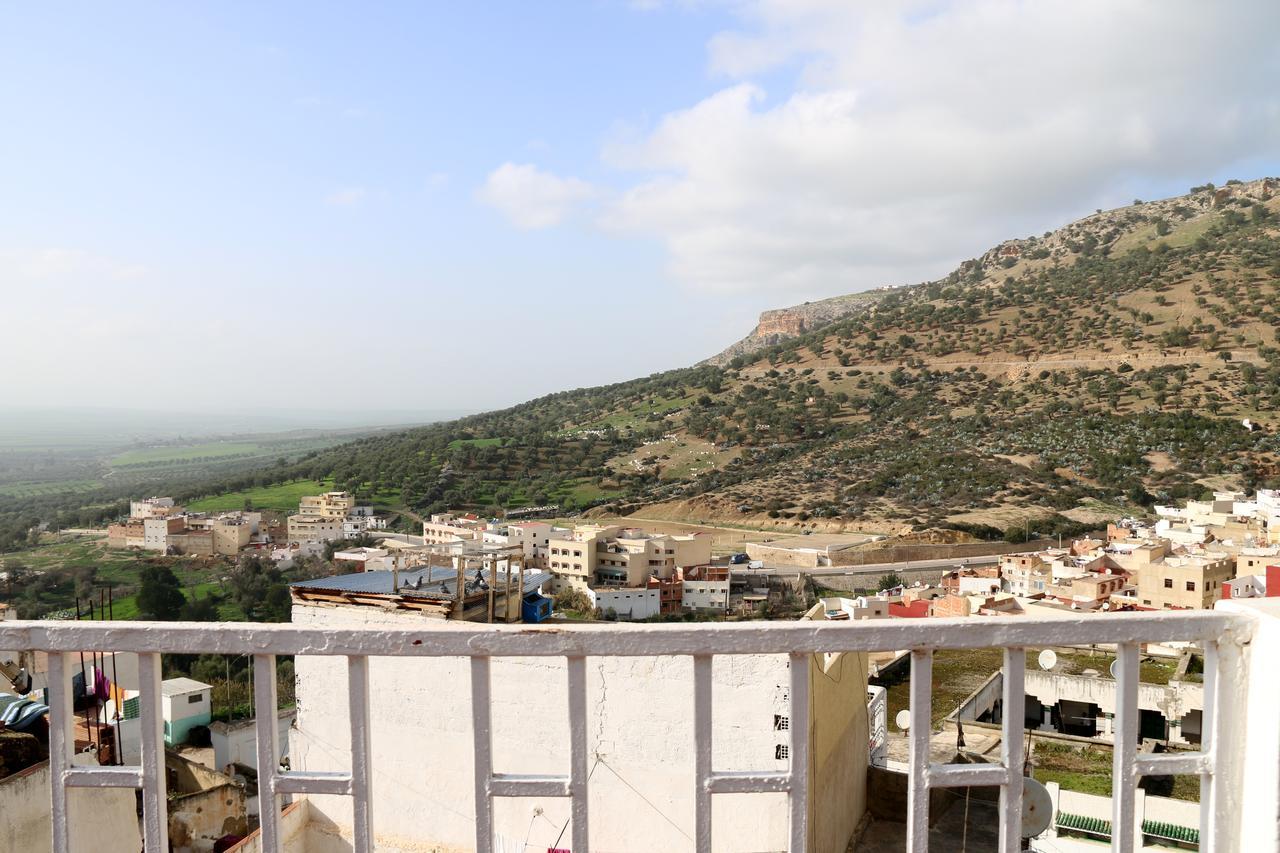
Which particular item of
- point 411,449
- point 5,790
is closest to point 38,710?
point 5,790

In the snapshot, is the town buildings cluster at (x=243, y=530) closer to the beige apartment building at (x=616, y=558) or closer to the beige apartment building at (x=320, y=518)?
the beige apartment building at (x=320, y=518)

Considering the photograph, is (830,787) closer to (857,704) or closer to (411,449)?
(857,704)

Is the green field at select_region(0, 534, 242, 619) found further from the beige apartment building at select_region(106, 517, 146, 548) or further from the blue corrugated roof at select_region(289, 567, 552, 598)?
the blue corrugated roof at select_region(289, 567, 552, 598)

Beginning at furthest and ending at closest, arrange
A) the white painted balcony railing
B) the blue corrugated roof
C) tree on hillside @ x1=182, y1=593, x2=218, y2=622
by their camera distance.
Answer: tree on hillside @ x1=182, y1=593, x2=218, y2=622 → the blue corrugated roof → the white painted balcony railing

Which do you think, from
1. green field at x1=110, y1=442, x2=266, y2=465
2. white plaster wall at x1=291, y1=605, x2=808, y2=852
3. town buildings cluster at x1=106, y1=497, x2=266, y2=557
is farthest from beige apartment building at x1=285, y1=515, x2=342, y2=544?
green field at x1=110, y1=442, x2=266, y2=465

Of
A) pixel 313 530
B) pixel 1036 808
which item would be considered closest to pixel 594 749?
pixel 1036 808

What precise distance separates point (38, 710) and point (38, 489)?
139 metres

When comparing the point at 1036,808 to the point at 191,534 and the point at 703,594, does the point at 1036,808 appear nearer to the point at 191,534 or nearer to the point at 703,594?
the point at 703,594

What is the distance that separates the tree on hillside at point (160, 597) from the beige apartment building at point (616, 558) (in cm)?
1561

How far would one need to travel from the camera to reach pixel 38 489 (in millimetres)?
116000

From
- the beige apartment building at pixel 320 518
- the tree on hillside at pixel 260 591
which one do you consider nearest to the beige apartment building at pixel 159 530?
the beige apartment building at pixel 320 518

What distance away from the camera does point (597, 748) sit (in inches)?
233

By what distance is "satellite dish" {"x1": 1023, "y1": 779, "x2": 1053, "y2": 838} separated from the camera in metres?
2.12

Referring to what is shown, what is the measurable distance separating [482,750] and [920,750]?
0.89 m
